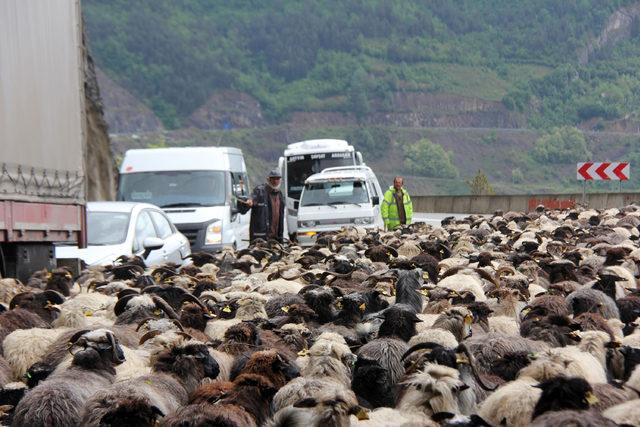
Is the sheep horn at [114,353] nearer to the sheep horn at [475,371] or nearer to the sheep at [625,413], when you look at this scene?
the sheep horn at [475,371]

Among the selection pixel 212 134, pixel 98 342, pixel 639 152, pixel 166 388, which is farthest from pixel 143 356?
pixel 212 134

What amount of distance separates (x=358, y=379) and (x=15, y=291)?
6072mm

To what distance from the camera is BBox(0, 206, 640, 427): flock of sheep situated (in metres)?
7.29

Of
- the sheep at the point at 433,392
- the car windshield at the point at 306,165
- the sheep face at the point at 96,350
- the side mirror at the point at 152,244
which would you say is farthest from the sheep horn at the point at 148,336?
the car windshield at the point at 306,165

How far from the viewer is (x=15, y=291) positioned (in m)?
13.5

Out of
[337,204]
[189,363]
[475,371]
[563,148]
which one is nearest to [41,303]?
[189,363]

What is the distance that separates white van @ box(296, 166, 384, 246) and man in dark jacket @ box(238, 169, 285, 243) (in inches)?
103

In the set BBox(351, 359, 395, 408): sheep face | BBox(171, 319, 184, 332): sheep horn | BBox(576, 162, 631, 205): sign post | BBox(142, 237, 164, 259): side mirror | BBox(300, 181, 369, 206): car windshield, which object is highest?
BBox(576, 162, 631, 205): sign post

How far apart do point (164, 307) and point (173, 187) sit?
1302 cm

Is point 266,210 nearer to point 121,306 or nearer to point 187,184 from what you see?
point 187,184

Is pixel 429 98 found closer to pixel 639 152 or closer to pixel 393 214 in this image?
pixel 639 152

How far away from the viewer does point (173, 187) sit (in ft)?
78.9

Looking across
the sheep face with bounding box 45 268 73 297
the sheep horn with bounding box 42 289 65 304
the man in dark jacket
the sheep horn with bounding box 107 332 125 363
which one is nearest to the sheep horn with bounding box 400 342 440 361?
the sheep horn with bounding box 107 332 125 363

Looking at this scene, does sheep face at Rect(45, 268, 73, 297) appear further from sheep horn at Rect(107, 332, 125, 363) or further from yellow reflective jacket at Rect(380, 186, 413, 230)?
yellow reflective jacket at Rect(380, 186, 413, 230)
